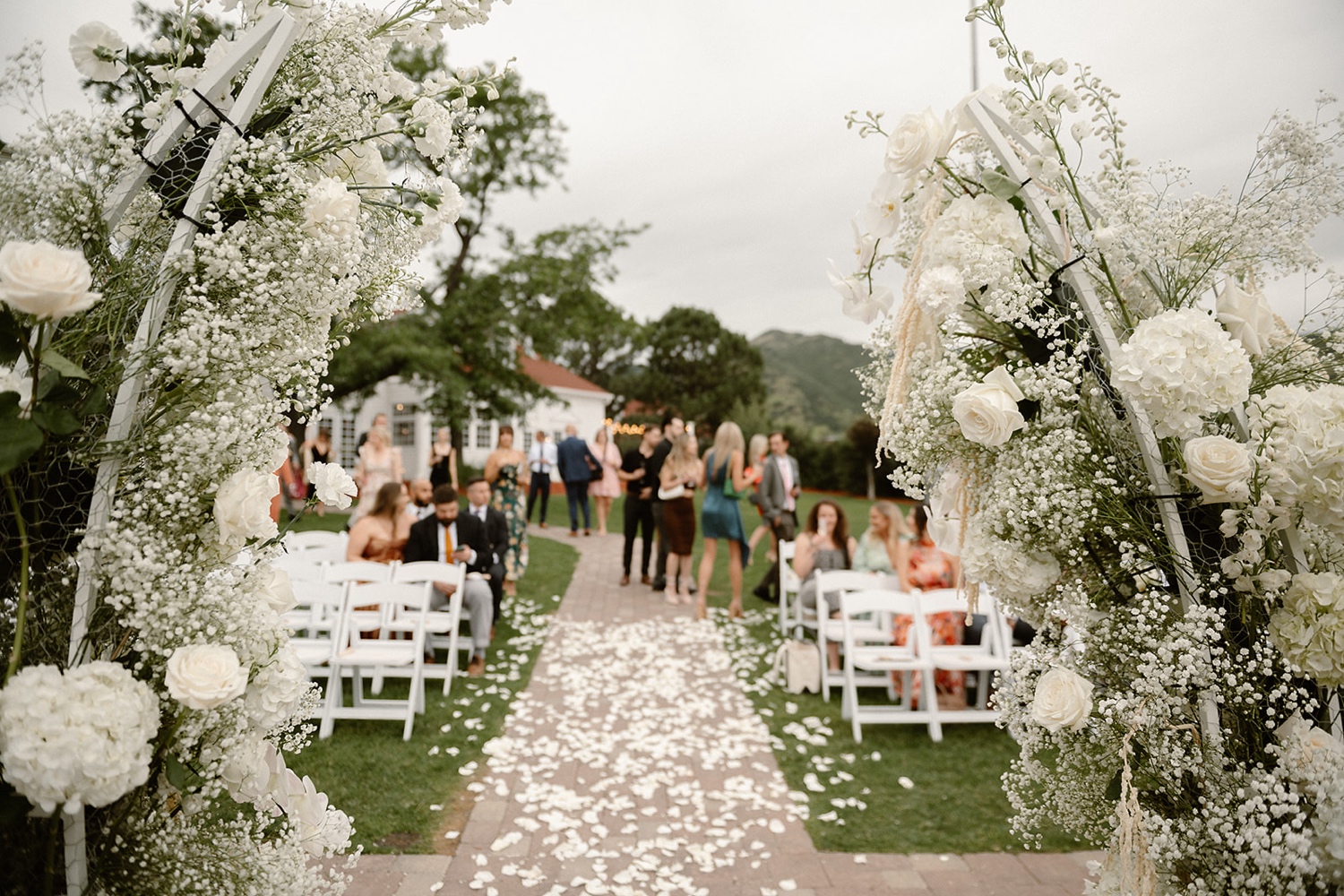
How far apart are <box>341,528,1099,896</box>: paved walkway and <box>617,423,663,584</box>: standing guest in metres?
3.66

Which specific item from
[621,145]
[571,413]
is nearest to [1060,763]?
[621,145]

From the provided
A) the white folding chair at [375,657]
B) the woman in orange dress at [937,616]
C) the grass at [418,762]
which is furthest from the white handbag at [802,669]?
the white folding chair at [375,657]

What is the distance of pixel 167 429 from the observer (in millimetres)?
1665

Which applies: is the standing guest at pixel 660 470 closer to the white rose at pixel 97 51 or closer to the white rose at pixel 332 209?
the white rose at pixel 332 209

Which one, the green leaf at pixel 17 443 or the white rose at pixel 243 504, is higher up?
the green leaf at pixel 17 443

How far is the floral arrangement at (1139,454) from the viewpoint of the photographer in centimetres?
174

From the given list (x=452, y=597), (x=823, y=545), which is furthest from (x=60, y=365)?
(x=823, y=545)

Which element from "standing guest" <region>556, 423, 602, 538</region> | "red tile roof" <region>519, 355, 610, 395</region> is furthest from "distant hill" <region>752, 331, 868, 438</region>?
"standing guest" <region>556, 423, 602, 538</region>

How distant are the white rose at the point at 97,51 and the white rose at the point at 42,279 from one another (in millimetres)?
615

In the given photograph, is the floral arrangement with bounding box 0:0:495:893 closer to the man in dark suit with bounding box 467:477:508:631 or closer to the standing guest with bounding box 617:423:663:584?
the man in dark suit with bounding box 467:477:508:631

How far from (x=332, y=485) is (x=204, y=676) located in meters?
0.59

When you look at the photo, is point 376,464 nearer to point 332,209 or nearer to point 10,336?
point 332,209

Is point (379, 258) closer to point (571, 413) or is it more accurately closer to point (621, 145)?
point (621, 145)

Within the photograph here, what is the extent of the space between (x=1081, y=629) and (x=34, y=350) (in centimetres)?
256
